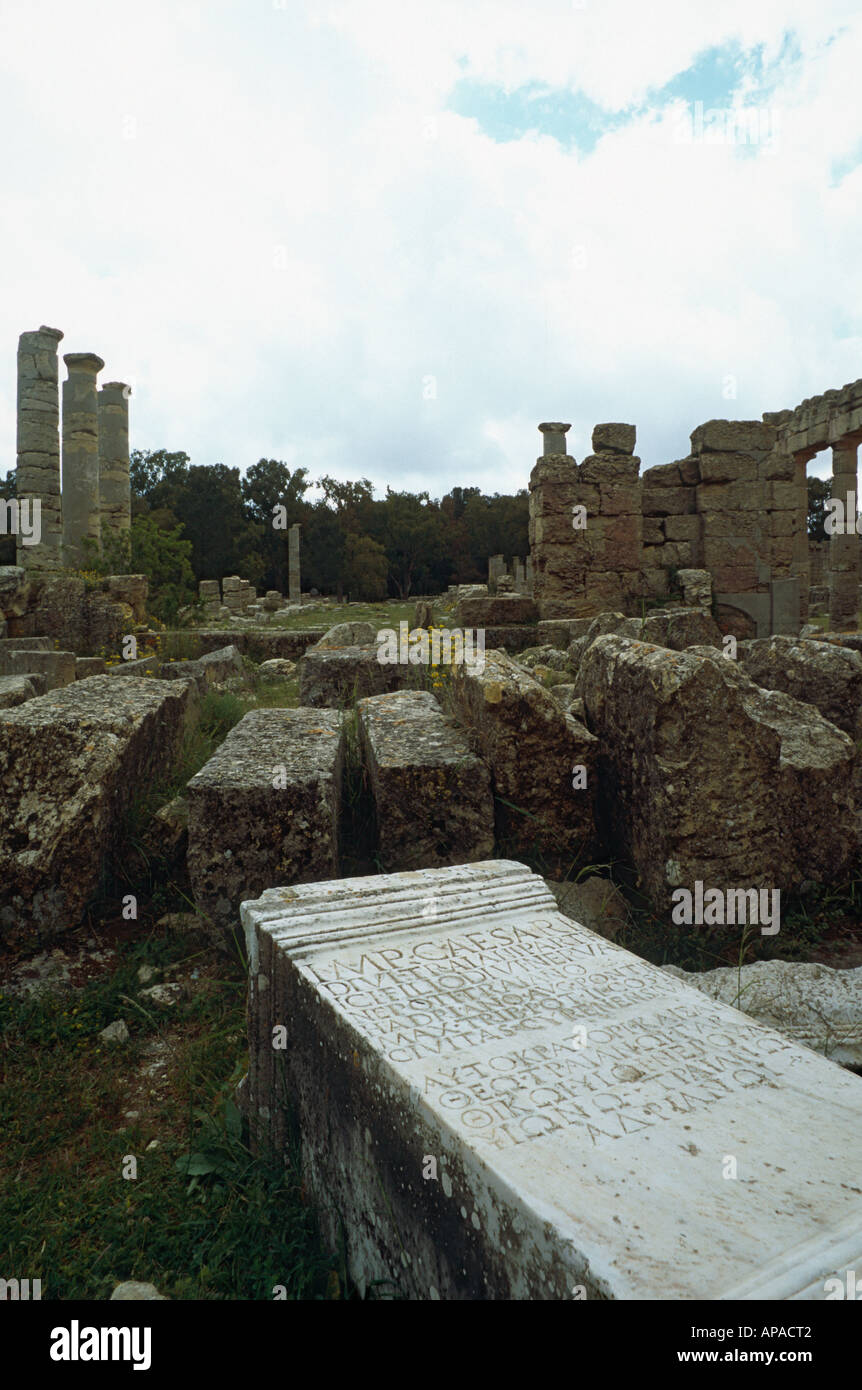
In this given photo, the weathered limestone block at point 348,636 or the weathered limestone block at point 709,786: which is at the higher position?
the weathered limestone block at point 348,636

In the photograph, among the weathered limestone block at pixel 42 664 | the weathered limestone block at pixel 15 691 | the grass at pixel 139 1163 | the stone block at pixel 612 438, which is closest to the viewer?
the grass at pixel 139 1163

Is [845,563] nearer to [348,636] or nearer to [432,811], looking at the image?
[348,636]

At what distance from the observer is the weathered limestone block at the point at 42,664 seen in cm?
874

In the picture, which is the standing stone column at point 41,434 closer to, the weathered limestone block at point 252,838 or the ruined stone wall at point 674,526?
the ruined stone wall at point 674,526

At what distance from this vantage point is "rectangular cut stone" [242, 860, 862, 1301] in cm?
125

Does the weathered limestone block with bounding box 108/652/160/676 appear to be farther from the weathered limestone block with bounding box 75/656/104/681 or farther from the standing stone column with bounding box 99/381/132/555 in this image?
the standing stone column with bounding box 99/381/132/555

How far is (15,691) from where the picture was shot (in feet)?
16.4

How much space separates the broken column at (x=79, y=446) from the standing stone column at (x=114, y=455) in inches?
61.3

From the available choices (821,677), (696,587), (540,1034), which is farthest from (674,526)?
Answer: (540,1034)

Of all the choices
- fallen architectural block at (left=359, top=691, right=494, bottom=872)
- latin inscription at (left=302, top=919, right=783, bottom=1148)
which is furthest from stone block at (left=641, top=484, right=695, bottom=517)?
latin inscription at (left=302, top=919, right=783, bottom=1148)

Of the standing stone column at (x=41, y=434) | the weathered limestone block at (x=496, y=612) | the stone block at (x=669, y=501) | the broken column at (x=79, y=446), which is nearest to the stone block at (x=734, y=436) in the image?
the stone block at (x=669, y=501)

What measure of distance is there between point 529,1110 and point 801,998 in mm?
1548

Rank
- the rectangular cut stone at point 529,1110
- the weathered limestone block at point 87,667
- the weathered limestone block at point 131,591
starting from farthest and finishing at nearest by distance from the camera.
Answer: the weathered limestone block at point 131,591
the weathered limestone block at point 87,667
the rectangular cut stone at point 529,1110

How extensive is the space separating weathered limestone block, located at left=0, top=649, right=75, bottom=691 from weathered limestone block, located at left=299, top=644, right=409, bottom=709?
339 centimetres
